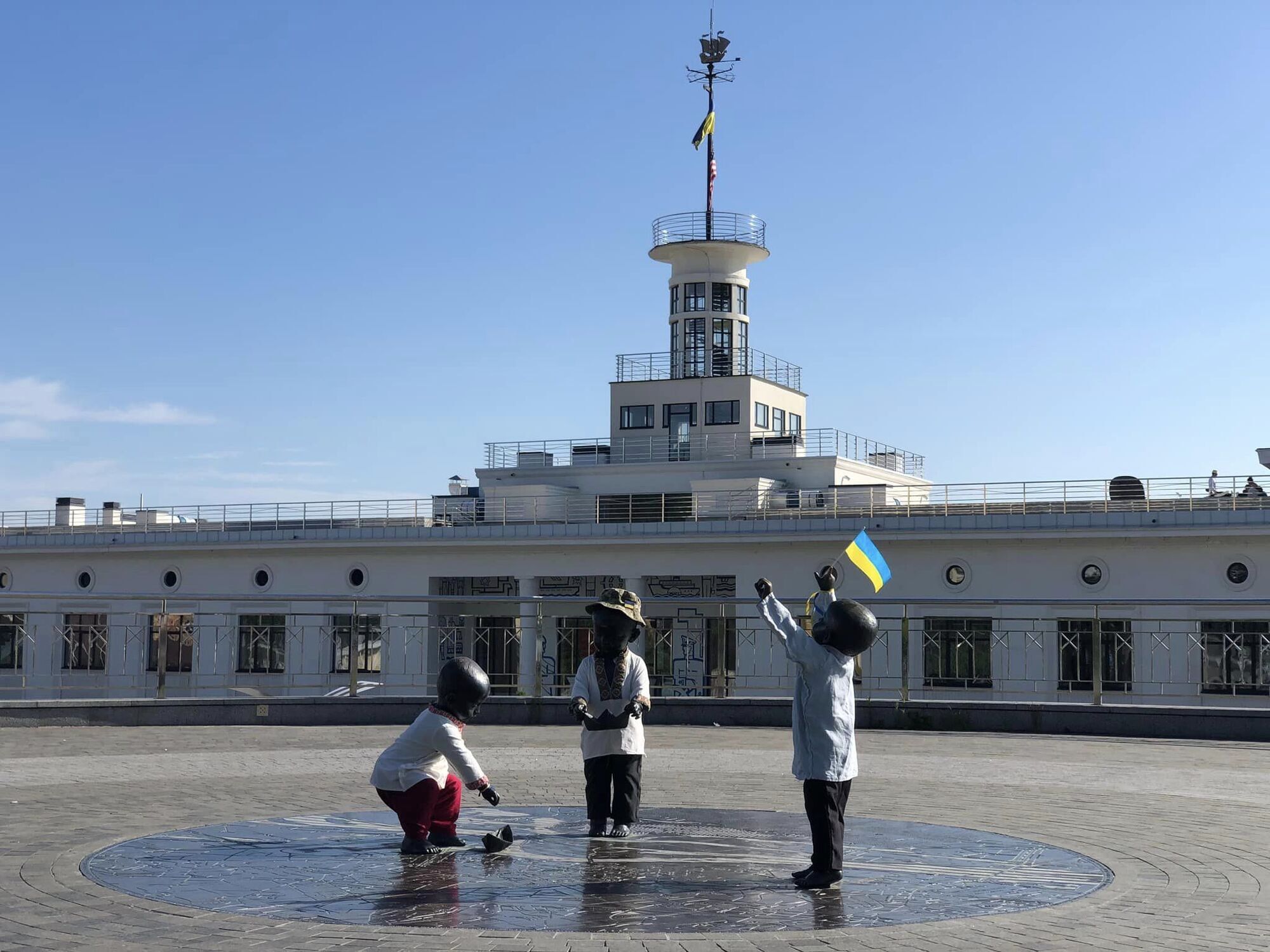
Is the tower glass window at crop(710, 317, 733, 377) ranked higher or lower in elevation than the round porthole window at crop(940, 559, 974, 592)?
higher

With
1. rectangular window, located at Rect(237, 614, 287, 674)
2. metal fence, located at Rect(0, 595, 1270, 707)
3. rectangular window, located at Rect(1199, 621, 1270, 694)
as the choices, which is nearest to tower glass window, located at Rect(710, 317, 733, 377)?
metal fence, located at Rect(0, 595, 1270, 707)

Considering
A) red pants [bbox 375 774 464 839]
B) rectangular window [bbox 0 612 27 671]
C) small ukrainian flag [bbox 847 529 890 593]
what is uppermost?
small ukrainian flag [bbox 847 529 890 593]

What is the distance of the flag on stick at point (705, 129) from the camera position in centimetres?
6025

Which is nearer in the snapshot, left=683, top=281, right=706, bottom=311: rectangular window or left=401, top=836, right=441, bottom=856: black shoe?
left=401, top=836, right=441, bottom=856: black shoe

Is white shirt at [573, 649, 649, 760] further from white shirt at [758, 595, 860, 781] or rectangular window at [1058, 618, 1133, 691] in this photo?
rectangular window at [1058, 618, 1133, 691]

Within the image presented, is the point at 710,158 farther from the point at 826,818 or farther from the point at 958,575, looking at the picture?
the point at 826,818

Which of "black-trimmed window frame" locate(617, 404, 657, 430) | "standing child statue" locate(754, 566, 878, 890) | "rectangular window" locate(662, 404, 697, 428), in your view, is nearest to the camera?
"standing child statue" locate(754, 566, 878, 890)

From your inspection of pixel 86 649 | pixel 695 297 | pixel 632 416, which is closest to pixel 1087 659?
pixel 632 416

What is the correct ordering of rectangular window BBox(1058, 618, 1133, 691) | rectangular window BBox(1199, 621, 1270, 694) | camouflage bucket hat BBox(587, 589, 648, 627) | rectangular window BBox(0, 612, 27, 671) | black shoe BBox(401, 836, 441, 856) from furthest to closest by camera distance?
rectangular window BBox(0, 612, 27, 671) < rectangular window BBox(1058, 618, 1133, 691) < rectangular window BBox(1199, 621, 1270, 694) < camouflage bucket hat BBox(587, 589, 648, 627) < black shoe BBox(401, 836, 441, 856)

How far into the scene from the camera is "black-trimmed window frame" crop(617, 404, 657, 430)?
57.0 m

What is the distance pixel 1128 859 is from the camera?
825cm

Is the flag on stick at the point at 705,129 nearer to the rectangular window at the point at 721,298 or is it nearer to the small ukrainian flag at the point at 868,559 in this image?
the rectangular window at the point at 721,298

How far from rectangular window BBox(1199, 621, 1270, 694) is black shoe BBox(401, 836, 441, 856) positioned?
29.8 metres

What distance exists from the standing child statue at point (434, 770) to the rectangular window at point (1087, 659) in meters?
30.6
